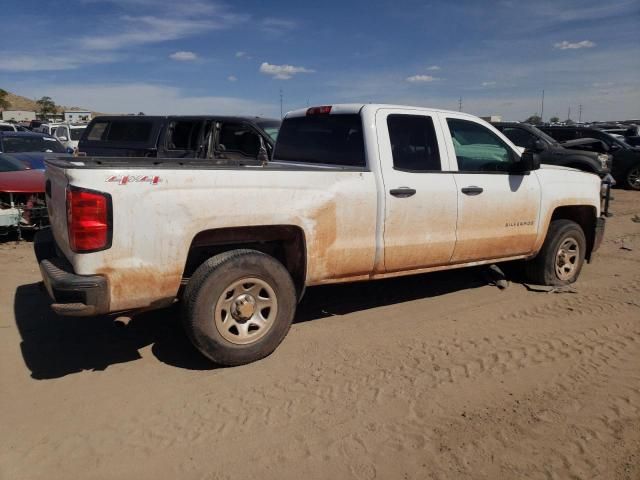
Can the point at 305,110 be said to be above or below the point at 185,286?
above

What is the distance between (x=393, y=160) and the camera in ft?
15.2

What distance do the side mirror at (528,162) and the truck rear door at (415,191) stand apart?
87 cm

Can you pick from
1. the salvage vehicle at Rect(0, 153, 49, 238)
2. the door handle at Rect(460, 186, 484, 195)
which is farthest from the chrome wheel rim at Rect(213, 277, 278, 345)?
the salvage vehicle at Rect(0, 153, 49, 238)

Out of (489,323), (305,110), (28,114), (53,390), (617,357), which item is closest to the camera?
(53,390)

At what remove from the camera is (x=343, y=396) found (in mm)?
3604

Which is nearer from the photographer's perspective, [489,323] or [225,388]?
[225,388]

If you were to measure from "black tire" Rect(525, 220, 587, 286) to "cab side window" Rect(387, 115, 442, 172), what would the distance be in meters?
1.83

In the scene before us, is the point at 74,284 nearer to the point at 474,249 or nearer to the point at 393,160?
the point at 393,160

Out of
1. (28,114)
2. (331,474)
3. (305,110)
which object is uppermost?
(28,114)

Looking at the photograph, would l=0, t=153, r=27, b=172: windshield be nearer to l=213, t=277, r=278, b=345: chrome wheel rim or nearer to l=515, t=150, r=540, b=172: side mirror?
l=213, t=277, r=278, b=345: chrome wheel rim

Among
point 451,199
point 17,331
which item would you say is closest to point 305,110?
point 451,199

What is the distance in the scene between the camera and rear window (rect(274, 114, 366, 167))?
4754 millimetres

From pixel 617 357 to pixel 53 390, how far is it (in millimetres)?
4182

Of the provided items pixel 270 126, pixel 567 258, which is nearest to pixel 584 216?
pixel 567 258
